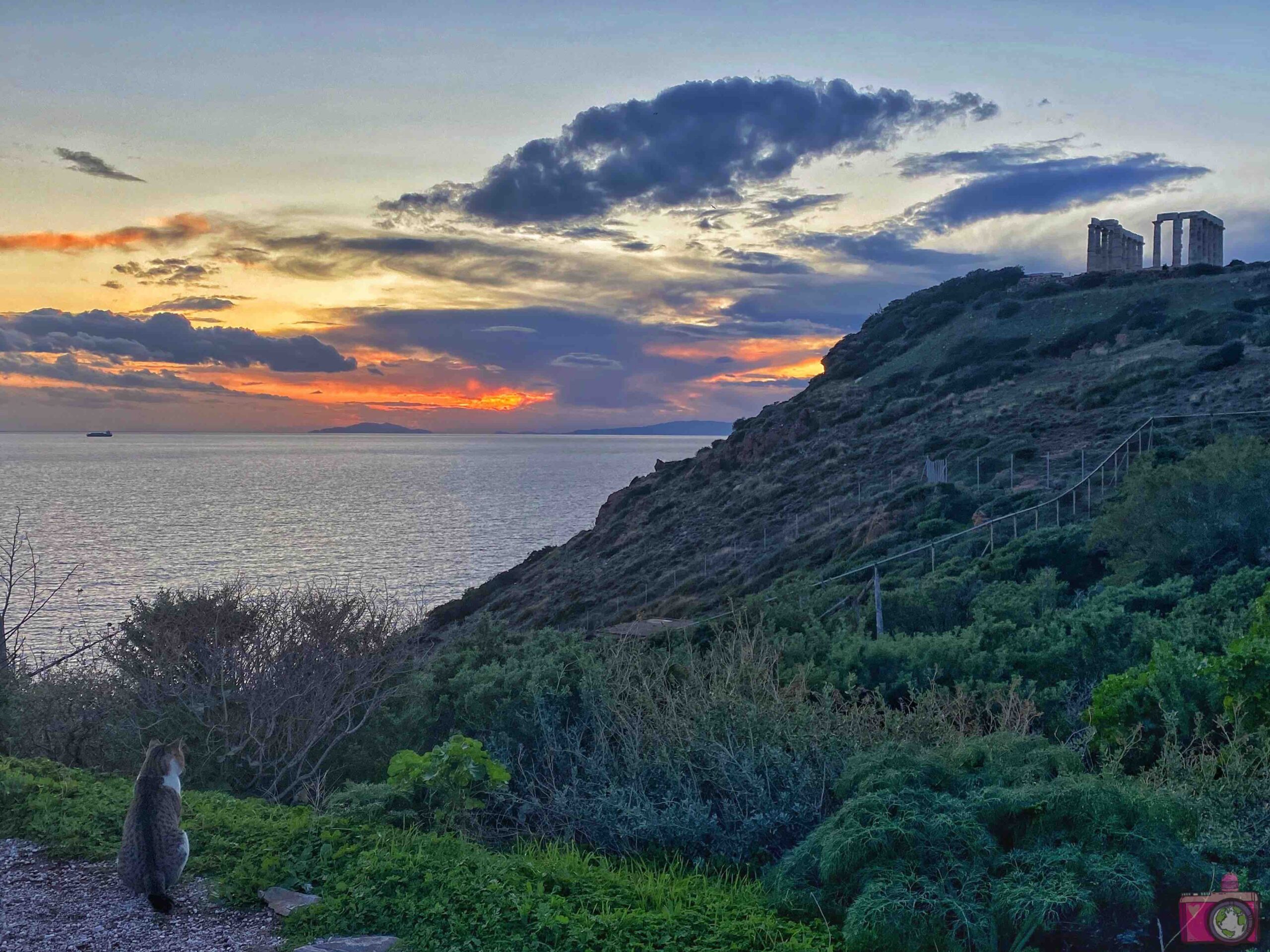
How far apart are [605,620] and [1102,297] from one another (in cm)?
4034

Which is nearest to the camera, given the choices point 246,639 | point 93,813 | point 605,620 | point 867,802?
point 867,802

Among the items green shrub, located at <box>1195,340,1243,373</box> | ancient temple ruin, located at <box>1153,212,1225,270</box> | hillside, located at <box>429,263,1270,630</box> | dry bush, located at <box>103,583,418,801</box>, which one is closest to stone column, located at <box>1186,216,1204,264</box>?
ancient temple ruin, located at <box>1153,212,1225,270</box>

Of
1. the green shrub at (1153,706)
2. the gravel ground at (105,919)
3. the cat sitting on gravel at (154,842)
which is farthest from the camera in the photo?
the green shrub at (1153,706)

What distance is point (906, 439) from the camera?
41.6 m

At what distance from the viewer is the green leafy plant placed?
582 cm

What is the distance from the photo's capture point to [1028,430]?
3431 cm

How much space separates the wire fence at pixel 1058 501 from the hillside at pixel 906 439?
30.5 inches

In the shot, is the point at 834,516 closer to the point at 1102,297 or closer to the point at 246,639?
the point at 246,639

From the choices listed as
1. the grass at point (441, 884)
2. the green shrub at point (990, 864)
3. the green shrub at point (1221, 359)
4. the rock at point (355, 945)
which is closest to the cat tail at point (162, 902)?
→ the grass at point (441, 884)

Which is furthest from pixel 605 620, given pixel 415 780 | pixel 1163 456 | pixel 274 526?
pixel 274 526

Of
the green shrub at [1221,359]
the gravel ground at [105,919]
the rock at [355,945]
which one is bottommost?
the gravel ground at [105,919]

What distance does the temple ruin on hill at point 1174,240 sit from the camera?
7156 cm

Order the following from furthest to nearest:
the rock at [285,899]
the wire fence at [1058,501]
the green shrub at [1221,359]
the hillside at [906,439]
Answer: the green shrub at [1221,359]
the hillside at [906,439]
the wire fence at [1058,501]
the rock at [285,899]

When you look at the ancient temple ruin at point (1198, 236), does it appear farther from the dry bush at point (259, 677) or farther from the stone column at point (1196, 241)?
the dry bush at point (259, 677)
